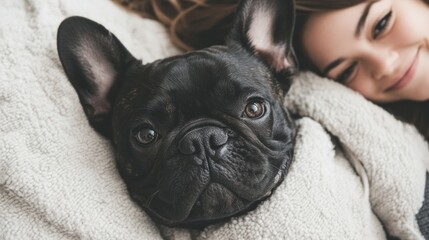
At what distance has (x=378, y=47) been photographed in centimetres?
154

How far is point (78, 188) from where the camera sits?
3.83 ft

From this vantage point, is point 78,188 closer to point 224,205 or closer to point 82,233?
point 82,233

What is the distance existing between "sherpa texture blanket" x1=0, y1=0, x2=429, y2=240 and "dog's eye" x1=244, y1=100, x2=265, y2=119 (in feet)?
0.53

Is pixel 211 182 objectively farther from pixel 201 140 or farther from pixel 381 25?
pixel 381 25

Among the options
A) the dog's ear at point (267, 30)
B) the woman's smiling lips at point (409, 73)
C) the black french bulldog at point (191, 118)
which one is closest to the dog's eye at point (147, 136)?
the black french bulldog at point (191, 118)

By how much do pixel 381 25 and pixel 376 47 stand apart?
2.6 inches

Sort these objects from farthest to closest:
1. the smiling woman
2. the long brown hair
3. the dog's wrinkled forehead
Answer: the long brown hair < the smiling woman < the dog's wrinkled forehead

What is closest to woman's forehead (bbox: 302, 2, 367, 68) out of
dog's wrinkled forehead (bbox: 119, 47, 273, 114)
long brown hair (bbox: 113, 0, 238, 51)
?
long brown hair (bbox: 113, 0, 238, 51)

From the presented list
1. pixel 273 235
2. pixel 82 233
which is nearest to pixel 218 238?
pixel 273 235

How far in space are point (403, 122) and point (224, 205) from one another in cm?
73

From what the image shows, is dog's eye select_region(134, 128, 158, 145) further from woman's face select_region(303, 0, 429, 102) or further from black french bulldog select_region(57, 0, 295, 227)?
woman's face select_region(303, 0, 429, 102)

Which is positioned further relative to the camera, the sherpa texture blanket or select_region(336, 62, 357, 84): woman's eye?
select_region(336, 62, 357, 84): woman's eye

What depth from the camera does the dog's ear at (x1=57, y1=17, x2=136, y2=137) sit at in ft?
4.20

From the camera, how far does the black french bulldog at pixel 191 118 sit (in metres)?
1.09
